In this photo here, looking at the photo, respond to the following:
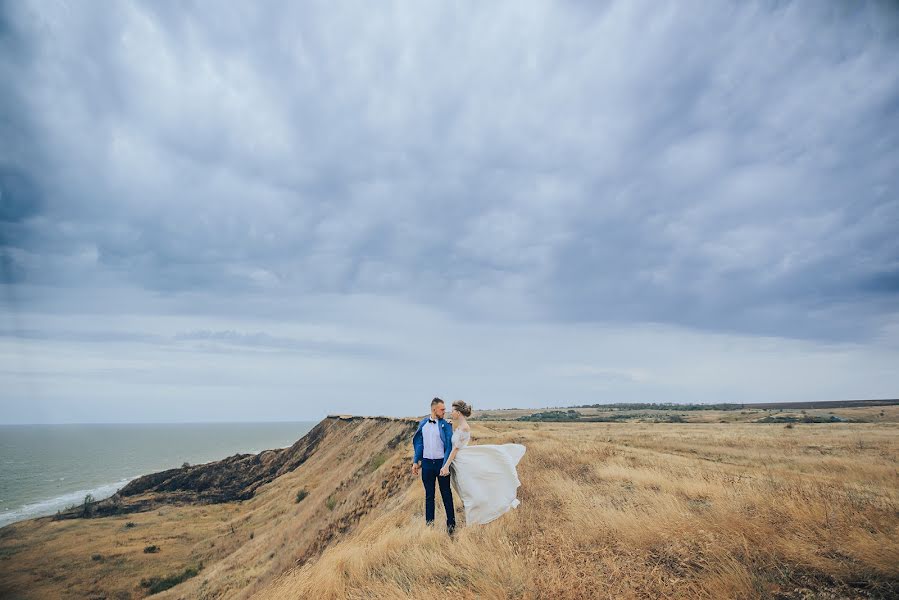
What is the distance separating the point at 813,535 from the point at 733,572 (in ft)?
5.00

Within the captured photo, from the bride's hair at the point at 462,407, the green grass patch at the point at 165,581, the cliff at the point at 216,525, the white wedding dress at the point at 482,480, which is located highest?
the bride's hair at the point at 462,407

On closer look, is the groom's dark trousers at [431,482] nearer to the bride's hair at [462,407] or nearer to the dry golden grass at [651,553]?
the dry golden grass at [651,553]

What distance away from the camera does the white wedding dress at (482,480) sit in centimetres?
763

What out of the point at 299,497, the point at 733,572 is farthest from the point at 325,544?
the point at 299,497

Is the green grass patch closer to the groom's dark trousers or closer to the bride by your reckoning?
the groom's dark trousers

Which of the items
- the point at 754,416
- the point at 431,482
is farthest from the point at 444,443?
the point at 754,416

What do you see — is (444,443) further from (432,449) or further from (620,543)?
(620,543)

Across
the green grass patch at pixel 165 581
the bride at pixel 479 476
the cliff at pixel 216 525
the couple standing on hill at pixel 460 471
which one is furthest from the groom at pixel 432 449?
the green grass patch at pixel 165 581

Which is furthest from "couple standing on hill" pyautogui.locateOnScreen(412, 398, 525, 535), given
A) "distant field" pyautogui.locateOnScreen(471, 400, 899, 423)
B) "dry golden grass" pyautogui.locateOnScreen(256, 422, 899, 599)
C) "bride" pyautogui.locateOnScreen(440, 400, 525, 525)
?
"distant field" pyautogui.locateOnScreen(471, 400, 899, 423)

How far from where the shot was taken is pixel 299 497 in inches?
1155

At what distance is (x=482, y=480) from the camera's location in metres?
7.79

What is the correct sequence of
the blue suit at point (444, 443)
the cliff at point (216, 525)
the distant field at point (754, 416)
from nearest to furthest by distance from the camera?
the blue suit at point (444, 443) < the cliff at point (216, 525) < the distant field at point (754, 416)

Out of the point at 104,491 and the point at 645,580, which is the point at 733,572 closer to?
the point at 645,580

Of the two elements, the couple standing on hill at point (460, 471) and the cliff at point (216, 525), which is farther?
the cliff at point (216, 525)
